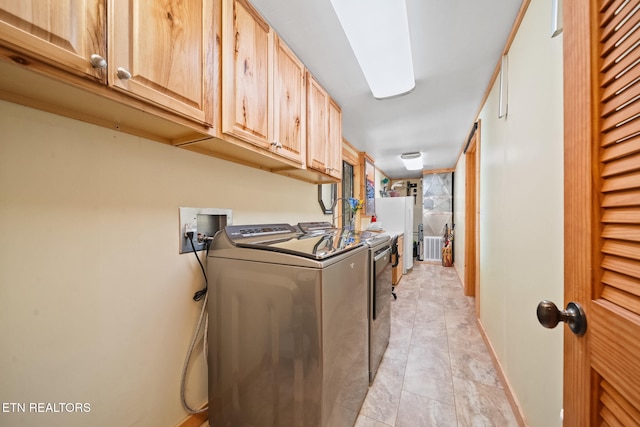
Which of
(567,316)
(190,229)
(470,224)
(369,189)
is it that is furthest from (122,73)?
(369,189)

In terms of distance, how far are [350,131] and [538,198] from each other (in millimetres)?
2318

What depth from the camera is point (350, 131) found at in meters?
3.03

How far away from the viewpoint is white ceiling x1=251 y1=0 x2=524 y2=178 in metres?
1.23

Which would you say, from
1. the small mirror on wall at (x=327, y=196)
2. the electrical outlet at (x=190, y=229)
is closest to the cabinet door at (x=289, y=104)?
the electrical outlet at (x=190, y=229)

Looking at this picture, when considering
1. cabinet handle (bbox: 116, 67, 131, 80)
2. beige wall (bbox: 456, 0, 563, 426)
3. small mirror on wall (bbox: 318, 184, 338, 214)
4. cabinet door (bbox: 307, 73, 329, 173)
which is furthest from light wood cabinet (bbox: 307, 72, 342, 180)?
beige wall (bbox: 456, 0, 563, 426)

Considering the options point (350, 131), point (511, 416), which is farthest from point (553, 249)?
point (350, 131)

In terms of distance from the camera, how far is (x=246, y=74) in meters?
1.14

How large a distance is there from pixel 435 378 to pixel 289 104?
2.19 m

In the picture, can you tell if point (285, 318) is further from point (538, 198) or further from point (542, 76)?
point (542, 76)

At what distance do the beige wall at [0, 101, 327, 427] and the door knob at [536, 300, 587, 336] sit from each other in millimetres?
1378

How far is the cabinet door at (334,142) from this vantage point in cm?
202

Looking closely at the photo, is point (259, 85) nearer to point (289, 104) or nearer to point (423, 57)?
point (289, 104)

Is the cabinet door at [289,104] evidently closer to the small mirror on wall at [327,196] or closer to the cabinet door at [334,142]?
the cabinet door at [334,142]

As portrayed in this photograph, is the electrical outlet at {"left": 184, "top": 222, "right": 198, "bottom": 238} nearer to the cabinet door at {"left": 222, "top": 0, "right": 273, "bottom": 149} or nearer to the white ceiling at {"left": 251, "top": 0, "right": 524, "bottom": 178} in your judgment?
the cabinet door at {"left": 222, "top": 0, "right": 273, "bottom": 149}
